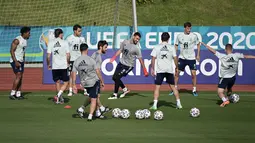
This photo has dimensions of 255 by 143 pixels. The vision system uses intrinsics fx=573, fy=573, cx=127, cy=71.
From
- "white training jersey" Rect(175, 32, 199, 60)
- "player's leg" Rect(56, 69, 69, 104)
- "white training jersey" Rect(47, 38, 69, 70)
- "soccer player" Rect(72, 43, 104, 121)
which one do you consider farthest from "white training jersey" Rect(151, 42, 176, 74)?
"white training jersey" Rect(175, 32, 199, 60)

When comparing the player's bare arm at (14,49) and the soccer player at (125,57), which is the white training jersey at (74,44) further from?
the player's bare arm at (14,49)

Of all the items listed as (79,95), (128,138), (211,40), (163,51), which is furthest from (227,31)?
(128,138)

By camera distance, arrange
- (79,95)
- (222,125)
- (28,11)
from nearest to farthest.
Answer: (222,125) → (79,95) → (28,11)

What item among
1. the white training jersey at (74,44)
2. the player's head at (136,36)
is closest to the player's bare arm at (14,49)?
the white training jersey at (74,44)

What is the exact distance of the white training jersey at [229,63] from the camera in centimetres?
1711

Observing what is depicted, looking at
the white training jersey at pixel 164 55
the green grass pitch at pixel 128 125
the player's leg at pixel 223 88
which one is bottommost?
the green grass pitch at pixel 128 125

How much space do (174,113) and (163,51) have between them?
1768mm

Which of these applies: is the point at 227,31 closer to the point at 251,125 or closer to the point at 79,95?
the point at 79,95

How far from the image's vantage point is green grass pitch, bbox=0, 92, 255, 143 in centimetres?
1147

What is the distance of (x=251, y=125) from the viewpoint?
525 inches

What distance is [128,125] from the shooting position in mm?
13219

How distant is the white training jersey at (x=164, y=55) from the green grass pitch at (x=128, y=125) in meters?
1.17

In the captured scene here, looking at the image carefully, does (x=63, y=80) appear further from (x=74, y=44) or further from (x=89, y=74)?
(x=89, y=74)

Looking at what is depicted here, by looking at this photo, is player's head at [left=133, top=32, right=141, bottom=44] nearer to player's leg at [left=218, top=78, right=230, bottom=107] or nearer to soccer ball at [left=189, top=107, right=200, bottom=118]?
player's leg at [left=218, top=78, right=230, bottom=107]
